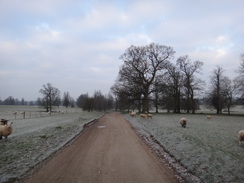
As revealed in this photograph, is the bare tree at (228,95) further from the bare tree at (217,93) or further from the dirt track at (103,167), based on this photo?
the dirt track at (103,167)

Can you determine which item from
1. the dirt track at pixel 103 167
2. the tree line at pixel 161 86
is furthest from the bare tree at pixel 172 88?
the dirt track at pixel 103 167

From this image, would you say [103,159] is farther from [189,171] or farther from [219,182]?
[219,182]

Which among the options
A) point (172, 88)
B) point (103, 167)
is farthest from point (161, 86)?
point (103, 167)

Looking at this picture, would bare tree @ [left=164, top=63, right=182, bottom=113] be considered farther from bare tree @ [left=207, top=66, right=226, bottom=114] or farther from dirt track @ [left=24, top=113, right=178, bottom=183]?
dirt track @ [left=24, top=113, right=178, bottom=183]

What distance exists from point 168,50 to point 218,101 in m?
24.4

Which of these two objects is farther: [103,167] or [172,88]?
[172,88]

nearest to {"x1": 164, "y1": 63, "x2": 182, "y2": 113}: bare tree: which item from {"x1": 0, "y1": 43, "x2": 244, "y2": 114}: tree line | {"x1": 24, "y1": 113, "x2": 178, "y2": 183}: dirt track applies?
{"x1": 0, "y1": 43, "x2": 244, "y2": 114}: tree line

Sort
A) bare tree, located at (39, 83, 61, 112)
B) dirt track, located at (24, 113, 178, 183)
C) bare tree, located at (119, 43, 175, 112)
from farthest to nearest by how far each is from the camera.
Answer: bare tree, located at (39, 83, 61, 112) < bare tree, located at (119, 43, 175, 112) < dirt track, located at (24, 113, 178, 183)

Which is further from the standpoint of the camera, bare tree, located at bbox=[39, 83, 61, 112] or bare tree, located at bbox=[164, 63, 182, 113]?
bare tree, located at bbox=[39, 83, 61, 112]

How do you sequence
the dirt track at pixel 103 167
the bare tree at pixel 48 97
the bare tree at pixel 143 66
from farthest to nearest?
1. the bare tree at pixel 48 97
2. the bare tree at pixel 143 66
3. the dirt track at pixel 103 167

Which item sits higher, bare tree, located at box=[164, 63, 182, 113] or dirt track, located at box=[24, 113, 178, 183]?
bare tree, located at box=[164, 63, 182, 113]

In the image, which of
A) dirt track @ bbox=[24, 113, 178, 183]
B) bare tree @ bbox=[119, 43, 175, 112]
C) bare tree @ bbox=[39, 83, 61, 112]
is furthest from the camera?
bare tree @ bbox=[39, 83, 61, 112]

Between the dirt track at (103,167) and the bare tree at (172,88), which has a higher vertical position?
the bare tree at (172,88)

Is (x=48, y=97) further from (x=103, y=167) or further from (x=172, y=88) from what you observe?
(x=103, y=167)
